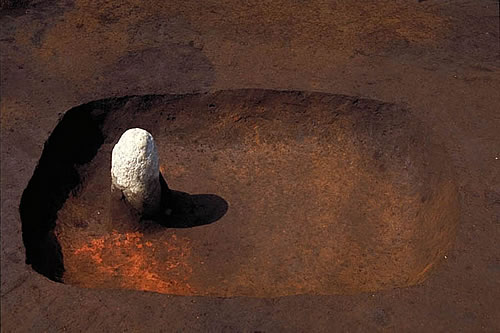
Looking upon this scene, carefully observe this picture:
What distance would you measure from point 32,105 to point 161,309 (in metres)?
3.68

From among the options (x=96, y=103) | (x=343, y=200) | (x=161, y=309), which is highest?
(x=96, y=103)

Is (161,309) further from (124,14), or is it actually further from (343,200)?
(124,14)

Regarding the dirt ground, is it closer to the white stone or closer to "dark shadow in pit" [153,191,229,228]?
the white stone

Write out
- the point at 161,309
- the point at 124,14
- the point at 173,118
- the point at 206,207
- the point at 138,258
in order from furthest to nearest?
the point at 124,14 → the point at 173,118 → the point at 206,207 → the point at 138,258 → the point at 161,309

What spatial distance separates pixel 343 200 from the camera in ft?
26.9

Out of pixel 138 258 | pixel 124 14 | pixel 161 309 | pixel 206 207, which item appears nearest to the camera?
pixel 161 309

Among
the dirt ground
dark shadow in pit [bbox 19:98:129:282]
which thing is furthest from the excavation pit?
the dirt ground

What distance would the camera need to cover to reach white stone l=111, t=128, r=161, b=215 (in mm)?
6766

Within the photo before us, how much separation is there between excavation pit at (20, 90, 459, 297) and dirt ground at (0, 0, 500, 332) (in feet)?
0.81

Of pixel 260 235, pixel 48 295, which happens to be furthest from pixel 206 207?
pixel 48 295

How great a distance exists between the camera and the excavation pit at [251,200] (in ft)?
23.3

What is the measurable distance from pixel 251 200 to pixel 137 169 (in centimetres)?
184

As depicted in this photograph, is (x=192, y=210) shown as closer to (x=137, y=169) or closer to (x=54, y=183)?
(x=137, y=169)

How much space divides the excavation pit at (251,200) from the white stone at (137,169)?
0.31m
